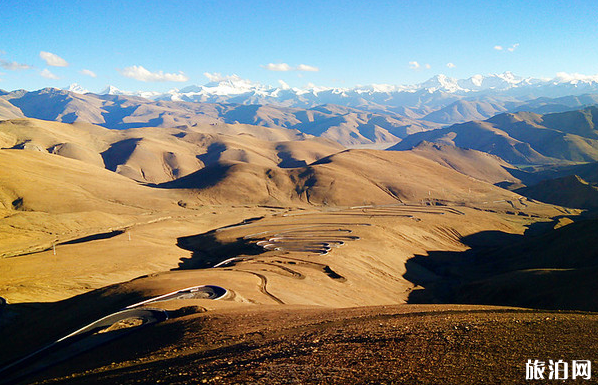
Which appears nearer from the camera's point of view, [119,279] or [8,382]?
[8,382]

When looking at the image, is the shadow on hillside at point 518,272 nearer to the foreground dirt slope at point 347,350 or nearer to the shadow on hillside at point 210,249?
the foreground dirt slope at point 347,350

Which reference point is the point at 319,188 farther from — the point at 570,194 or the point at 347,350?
the point at 347,350

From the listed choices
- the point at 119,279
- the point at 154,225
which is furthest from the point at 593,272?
the point at 154,225

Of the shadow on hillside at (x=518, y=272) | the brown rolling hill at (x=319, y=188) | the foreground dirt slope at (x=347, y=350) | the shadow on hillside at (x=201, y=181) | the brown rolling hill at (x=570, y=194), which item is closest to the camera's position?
the foreground dirt slope at (x=347, y=350)

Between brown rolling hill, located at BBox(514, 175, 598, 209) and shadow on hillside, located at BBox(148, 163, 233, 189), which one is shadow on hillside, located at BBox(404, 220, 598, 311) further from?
shadow on hillside, located at BBox(148, 163, 233, 189)

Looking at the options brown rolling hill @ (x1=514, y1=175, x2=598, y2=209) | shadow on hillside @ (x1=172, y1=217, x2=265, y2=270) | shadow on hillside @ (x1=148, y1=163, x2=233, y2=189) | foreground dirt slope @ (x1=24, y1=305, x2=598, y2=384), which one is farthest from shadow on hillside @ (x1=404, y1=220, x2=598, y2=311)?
shadow on hillside @ (x1=148, y1=163, x2=233, y2=189)

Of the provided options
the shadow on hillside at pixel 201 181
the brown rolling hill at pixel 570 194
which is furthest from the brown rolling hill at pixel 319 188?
the brown rolling hill at pixel 570 194

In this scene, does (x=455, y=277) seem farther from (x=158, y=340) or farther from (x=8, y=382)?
(x=8, y=382)
